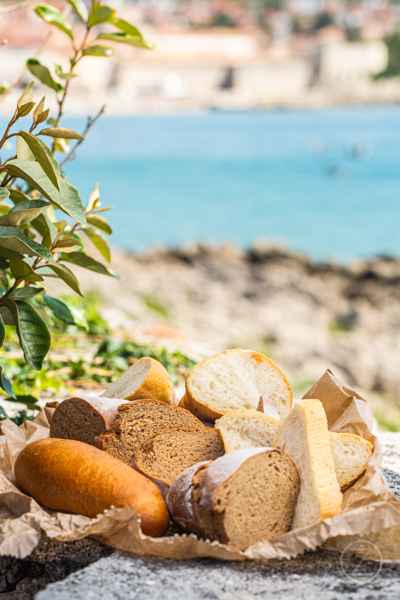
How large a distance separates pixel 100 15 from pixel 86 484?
5.69 feet

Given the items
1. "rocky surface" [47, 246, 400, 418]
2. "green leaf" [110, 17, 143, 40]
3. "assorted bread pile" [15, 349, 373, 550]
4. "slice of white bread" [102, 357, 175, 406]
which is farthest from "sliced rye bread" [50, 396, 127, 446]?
"rocky surface" [47, 246, 400, 418]

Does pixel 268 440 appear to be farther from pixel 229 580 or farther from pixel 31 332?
pixel 31 332

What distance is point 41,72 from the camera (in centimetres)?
238

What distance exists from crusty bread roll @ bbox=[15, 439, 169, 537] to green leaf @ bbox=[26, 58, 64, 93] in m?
1.46

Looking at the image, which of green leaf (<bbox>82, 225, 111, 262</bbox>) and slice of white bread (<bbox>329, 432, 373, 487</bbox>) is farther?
green leaf (<bbox>82, 225, 111, 262</bbox>)

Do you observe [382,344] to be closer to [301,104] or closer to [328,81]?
[301,104]

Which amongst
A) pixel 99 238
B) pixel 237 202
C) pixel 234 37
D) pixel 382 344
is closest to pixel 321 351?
pixel 382 344

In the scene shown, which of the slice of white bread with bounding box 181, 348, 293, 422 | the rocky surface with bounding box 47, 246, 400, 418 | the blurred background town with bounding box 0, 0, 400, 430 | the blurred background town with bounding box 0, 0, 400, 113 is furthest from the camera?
the blurred background town with bounding box 0, 0, 400, 113

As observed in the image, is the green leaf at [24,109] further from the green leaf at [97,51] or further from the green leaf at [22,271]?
the green leaf at [97,51]

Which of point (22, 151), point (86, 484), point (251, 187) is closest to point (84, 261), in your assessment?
point (22, 151)

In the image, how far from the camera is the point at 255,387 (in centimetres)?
205

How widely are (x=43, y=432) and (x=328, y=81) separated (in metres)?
78.6

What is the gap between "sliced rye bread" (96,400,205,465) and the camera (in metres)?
1.78

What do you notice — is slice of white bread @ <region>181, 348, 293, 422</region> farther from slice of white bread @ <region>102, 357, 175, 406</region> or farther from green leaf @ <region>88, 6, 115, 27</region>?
green leaf @ <region>88, 6, 115, 27</region>
